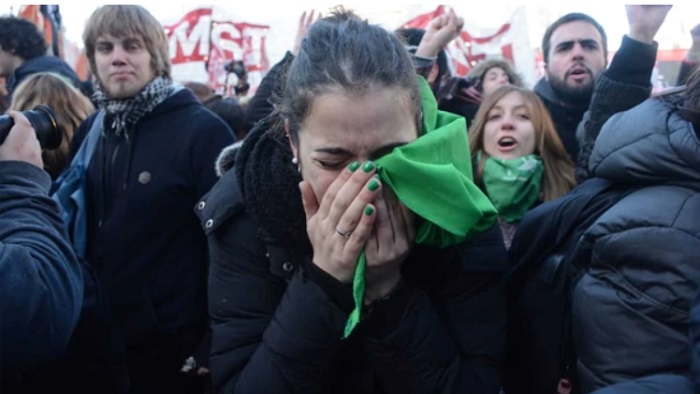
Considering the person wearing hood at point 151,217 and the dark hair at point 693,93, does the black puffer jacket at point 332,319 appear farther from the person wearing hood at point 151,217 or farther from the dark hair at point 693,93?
the person wearing hood at point 151,217

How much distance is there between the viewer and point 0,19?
3994 millimetres

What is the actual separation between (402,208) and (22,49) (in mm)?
3340

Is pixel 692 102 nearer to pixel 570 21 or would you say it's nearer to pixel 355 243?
pixel 355 243

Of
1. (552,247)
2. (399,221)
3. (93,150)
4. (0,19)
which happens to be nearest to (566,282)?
(552,247)

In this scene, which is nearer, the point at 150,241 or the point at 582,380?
the point at 582,380

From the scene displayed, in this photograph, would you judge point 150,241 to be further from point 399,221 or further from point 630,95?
point 630,95

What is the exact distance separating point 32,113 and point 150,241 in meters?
0.74

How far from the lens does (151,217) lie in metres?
2.39

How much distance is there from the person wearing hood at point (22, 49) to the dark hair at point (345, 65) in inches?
113

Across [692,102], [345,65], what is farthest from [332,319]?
[692,102]

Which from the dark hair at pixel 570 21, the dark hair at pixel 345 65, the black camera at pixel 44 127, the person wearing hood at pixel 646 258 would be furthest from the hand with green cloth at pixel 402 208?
the dark hair at pixel 570 21

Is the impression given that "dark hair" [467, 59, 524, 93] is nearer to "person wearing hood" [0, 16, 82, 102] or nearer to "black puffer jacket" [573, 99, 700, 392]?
"person wearing hood" [0, 16, 82, 102]

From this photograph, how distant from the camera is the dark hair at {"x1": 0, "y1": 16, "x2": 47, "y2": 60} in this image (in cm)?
393

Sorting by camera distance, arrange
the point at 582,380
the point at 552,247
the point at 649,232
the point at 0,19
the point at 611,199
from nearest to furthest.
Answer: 1. the point at 649,232
2. the point at 582,380
3. the point at 611,199
4. the point at 552,247
5. the point at 0,19
